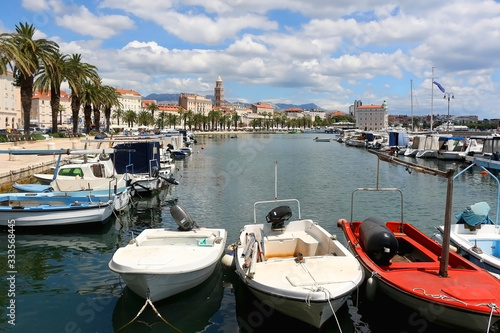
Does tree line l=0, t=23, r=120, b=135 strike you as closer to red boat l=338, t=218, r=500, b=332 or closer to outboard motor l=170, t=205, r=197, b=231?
outboard motor l=170, t=205, r=197, b=231

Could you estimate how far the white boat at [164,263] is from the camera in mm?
10297

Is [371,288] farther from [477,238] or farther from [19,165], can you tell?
[19,165]

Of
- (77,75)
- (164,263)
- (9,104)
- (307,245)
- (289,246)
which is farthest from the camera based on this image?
(9,104)

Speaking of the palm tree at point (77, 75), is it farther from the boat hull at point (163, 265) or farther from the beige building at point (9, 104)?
the boat hull at point (163, 265)

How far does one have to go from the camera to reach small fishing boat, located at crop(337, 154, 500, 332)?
8.73 m

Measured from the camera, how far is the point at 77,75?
55.6 metres

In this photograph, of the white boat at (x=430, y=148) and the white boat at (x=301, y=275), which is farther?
the white boat at (x=430, y=148)

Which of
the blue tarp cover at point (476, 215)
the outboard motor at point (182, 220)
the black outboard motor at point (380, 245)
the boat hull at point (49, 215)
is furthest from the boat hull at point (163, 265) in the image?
the blue tarp cover at point (476, 215)

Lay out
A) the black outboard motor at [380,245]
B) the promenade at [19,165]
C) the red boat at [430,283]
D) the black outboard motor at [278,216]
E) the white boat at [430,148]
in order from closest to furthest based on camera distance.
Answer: the red boat at [430,283]
the black outboard motor at [380,245]
the black outboard motor at [278,216]
the promenade at [19,165]
the white boat at [430,148]

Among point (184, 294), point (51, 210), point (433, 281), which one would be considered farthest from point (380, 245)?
point (51, 210)

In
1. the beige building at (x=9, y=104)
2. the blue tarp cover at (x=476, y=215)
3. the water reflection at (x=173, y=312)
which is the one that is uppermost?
the beige building at (x=9, y=104)

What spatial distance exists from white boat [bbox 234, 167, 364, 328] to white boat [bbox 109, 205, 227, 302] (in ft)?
3.49

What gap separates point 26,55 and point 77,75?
13540 millimetres

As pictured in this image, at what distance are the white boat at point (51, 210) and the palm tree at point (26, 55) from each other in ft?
81.8
